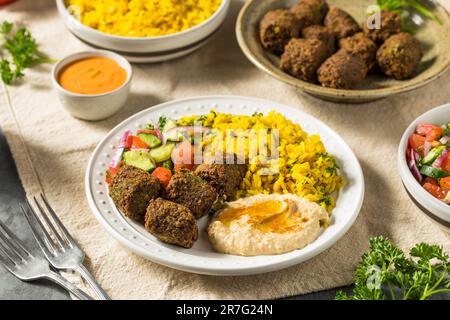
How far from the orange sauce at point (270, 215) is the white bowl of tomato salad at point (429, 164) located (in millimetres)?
812

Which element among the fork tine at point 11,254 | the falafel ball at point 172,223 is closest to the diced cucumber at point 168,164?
the falafel ball at point 172,223

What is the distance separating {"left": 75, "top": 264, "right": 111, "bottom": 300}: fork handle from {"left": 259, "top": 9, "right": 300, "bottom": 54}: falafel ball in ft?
8.88

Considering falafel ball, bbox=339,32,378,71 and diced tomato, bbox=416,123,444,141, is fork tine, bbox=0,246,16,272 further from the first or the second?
→ falafel ball, bbox=339,32,378,71

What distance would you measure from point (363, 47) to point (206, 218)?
2248mm

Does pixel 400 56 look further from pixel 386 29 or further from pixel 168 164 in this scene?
pixel 168 164

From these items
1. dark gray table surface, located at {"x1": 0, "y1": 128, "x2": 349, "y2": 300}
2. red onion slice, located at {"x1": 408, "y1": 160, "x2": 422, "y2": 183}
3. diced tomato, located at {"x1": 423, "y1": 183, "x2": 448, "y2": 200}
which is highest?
red onion slice, located at {"x1": 408, "y1": 160, "x2": 422, "y2": 183}

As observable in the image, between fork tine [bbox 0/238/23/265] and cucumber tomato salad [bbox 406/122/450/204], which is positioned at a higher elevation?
cucumber tomato salad [bbox 406/122/450/204]

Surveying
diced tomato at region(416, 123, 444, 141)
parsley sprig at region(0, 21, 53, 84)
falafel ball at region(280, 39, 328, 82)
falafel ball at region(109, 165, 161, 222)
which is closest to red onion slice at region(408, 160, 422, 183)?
diced tomato at region(416, 123, 444, 141)

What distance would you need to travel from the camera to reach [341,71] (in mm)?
4781

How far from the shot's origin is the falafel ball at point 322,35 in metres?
5.21

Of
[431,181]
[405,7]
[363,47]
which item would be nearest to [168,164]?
[431,181]

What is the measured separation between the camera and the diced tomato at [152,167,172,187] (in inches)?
158
